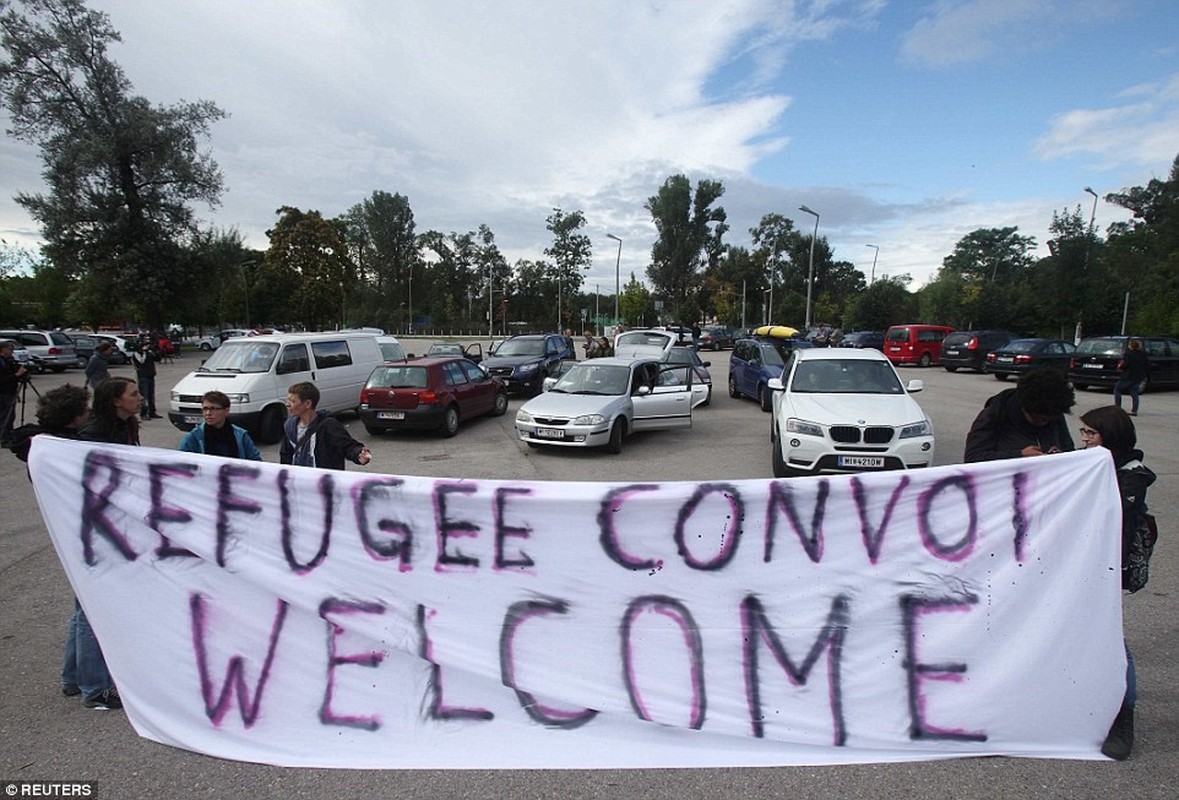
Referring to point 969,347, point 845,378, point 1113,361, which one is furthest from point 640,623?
point 969,347

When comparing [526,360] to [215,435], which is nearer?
[215,435]

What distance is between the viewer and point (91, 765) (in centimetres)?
280

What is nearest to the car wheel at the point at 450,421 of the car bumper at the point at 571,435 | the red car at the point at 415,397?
the red car at the point at 415,397

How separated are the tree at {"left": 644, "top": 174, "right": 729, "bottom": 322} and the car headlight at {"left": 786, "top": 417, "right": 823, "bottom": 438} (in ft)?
216

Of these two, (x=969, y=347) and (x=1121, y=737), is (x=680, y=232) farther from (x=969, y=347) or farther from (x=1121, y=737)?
(x=1121, y=737)

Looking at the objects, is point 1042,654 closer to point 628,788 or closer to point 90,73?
point 628,788

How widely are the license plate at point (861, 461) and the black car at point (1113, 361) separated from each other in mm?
16102

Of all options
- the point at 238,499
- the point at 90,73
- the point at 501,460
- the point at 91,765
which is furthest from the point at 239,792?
the point at 90,73

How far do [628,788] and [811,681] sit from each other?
990 mm

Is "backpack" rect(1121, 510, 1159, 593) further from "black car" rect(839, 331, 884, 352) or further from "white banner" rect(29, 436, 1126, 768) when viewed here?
"black car" rect(839, 331, 884, 352)

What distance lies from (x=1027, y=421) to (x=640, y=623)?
8.67 ft

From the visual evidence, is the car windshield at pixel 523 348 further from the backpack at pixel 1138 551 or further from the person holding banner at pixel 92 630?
the backpack at pixel 1138 551

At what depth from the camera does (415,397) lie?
11.2 metres

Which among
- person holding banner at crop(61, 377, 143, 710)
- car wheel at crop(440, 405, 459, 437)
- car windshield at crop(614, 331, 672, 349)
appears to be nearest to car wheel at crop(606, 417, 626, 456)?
car wheel at crop(440, 405, 459, 437)
